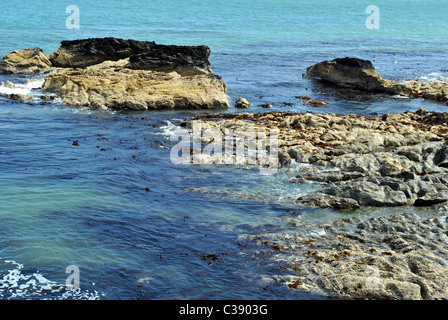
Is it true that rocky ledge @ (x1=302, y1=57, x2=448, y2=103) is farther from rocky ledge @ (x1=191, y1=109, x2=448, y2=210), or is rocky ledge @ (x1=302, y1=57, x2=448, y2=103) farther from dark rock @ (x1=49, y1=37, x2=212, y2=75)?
dark rock @ (x1=49, y1=37, x2=212, y2=75)

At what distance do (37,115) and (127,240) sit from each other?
21.7 meters

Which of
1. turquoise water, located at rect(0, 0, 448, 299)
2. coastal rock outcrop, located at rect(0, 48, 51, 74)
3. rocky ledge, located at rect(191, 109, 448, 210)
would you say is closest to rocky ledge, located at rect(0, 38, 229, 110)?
coastal rock outcrop, located at rect(0, 48, 51, 74)

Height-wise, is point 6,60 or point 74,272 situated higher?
point 6,60

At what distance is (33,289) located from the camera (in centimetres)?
1798

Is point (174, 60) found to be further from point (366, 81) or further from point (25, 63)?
point (366, 81)

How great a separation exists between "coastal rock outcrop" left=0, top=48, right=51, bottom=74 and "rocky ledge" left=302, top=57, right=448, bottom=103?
2779cm

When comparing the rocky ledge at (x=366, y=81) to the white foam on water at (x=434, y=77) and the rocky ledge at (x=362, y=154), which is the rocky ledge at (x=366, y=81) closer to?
the white foam on water at (x=434, y=77)

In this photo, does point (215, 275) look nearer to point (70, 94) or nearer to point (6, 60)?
point (70, 94)

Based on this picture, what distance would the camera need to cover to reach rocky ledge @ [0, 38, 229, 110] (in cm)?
4356

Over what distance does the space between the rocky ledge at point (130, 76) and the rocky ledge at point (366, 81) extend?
14822 millimetres

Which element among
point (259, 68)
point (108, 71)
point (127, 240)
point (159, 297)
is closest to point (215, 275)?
point (159, 297)

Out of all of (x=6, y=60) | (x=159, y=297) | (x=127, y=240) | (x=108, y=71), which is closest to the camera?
(x=159, y=297)

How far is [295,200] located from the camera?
2630 centimetres

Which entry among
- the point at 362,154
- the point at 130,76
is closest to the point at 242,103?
the point at 130,76
